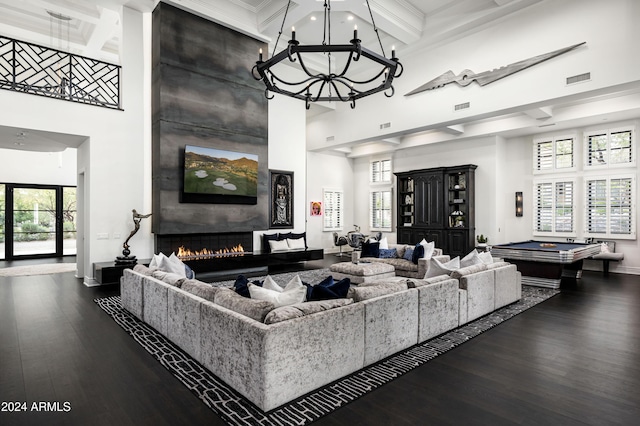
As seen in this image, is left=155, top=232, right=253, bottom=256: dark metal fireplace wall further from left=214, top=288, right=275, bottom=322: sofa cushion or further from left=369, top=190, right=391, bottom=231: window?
left=369, top=190, right=391, bottom=231: window

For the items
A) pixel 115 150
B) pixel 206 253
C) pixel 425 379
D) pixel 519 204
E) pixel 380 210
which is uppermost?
pixel 115 150

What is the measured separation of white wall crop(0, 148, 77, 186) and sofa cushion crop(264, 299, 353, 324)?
473 inches

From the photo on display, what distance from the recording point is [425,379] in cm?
309

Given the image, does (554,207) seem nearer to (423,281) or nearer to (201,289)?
(423,281)

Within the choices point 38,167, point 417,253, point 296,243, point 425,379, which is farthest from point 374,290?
point 38,167

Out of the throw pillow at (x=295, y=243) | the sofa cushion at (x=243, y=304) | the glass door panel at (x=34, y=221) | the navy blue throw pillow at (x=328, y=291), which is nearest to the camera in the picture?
the sofa cushion at (x=243, y=304)

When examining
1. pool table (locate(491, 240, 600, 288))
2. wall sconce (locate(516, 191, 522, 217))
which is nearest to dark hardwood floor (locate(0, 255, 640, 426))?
pool table (locate(491, 240, 600, 288))

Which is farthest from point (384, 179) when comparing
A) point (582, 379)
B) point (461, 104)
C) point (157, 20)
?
point (582, 379)

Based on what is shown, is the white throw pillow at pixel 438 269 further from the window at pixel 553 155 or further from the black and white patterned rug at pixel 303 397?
the window at pixel 553 155

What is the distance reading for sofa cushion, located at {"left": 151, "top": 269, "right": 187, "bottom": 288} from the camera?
4.10 meters

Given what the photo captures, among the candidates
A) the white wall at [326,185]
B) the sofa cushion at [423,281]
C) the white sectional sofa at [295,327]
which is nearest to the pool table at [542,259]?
the white sectional sofa at [295,327]

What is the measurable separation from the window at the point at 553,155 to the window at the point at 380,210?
4718 mm

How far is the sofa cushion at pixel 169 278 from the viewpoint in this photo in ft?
13.5

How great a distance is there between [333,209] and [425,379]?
10423 mm
